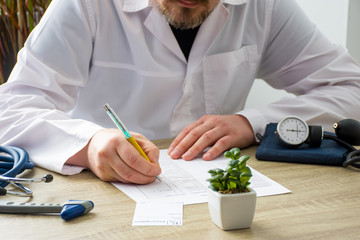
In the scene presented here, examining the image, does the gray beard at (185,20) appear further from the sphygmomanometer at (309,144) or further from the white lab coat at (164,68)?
the sphygmomanometer at (309,144)

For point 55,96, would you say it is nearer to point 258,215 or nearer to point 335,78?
point 258,215

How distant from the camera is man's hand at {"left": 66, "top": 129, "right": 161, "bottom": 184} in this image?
0.93m

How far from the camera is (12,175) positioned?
91 centimetres

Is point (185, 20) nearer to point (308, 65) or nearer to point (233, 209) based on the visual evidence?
point (308, 65)

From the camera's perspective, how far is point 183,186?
93 cm

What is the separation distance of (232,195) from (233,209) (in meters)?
0.03

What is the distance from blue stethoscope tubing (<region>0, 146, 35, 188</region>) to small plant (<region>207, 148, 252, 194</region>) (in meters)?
0.42

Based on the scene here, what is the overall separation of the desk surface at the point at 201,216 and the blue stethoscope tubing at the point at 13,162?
51 mm

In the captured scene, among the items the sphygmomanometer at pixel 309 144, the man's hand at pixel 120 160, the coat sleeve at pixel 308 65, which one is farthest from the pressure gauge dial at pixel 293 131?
the man's hand at pixel 120 160

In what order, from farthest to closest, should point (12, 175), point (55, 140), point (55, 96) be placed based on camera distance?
1. point (55, 96)
2. point (55, 140)
3. point (12, 175)

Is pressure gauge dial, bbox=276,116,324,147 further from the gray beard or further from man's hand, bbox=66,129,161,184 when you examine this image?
the gray beard

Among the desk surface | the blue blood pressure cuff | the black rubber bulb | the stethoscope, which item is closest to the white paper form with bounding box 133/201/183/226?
the desk surface

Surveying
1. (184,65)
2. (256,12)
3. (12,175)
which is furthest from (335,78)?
(12,175)

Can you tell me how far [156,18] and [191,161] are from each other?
0.54 meters
